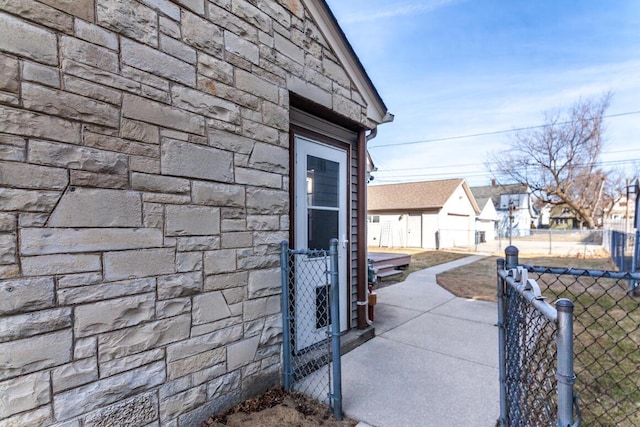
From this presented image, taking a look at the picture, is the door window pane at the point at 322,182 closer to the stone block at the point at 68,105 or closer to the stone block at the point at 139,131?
the stone block at the point at 139,131

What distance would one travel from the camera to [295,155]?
10.6ft

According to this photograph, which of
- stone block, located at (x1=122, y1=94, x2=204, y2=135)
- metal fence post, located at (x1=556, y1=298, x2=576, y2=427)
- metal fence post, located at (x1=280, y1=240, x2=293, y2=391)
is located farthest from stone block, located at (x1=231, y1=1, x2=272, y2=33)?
metal fence post, located at (x1=556, y1=298, x2=576, y2=427)

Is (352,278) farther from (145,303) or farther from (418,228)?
(418,228)

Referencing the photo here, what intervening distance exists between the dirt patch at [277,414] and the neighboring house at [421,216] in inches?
632

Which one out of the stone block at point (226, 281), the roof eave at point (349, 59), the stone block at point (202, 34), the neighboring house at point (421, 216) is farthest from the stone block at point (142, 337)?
the neighboring house at point (421, 216)

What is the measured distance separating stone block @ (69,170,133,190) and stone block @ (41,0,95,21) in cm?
85

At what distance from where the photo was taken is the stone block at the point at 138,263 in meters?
1.84

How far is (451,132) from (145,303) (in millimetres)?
27596

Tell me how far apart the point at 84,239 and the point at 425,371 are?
309 centimetres

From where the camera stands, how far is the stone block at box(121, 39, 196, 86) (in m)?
1.92

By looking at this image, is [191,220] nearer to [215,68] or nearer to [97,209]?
[97,209]

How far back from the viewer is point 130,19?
193cm

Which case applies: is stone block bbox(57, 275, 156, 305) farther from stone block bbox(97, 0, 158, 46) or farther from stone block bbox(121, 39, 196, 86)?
stone block bbox(97, 0, 158, 46)

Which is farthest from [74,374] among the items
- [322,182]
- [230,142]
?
[322,182]
